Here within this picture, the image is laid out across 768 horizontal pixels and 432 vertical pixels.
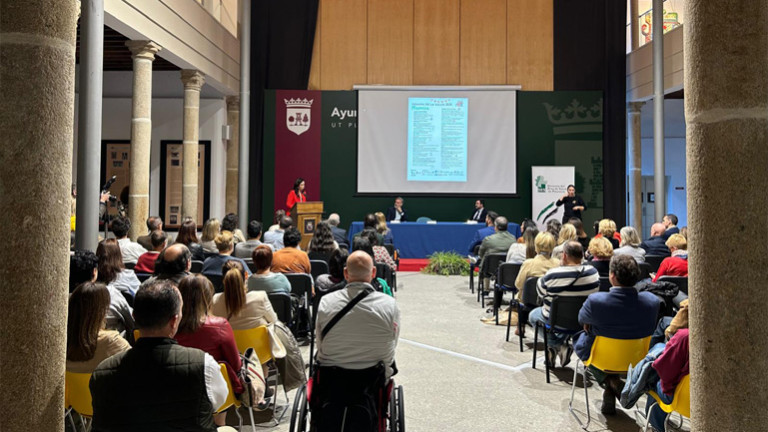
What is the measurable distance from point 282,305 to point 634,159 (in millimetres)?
11093

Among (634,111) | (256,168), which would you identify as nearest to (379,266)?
(256,168)

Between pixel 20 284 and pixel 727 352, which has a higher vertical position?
pixel 20 284

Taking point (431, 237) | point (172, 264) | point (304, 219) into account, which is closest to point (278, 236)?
point (304, 219)

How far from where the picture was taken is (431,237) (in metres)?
11.2

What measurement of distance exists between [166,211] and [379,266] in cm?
779

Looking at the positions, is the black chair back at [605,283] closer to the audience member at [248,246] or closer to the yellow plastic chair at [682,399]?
the yellow plastic chair at [682,399]

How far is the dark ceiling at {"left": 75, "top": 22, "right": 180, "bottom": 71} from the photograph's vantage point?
9.30 metres

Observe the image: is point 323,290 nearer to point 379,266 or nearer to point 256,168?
point 379,266

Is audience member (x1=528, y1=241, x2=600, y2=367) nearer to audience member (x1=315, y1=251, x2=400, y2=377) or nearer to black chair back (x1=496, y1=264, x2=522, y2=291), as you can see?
black chair back (x1=496, y1=264, x2=522, y2=291)

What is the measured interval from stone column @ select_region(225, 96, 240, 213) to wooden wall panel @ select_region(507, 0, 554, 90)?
5.88 meters

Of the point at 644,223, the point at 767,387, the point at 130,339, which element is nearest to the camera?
the point at 767,387

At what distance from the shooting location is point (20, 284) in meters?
1.53

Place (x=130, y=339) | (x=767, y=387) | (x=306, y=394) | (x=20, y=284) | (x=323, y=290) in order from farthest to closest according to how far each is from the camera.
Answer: (x=323, y=290), (x=130, y=339), (x=306, y=394), (x=767, y=387), (x=20, y=284)

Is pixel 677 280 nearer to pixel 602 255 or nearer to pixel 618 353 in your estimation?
pixel 602 255
